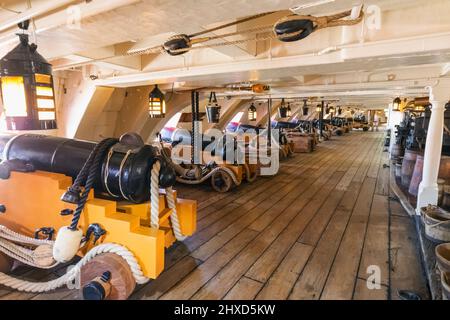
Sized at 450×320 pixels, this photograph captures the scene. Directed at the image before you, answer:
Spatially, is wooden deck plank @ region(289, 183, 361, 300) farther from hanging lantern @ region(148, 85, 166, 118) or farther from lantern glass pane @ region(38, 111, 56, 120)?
hanging lantern @ region(148, 85, 166, 118)

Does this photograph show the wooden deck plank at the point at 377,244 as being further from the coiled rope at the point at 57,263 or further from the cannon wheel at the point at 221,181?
the cannon wheel at the point at 221,181

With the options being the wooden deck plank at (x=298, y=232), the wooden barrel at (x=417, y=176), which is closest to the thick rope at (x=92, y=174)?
the wooden deck plank at (x=298, y=232)

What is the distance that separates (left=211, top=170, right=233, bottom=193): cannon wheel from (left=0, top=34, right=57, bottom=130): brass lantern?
2.86 meters

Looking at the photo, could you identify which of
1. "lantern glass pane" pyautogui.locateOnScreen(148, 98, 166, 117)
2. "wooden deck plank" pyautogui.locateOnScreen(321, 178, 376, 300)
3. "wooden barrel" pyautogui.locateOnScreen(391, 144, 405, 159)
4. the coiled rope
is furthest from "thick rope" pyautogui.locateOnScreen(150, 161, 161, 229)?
"wooden barrel" pyautogui.locateOnScreen(391, 144, 405, 159)

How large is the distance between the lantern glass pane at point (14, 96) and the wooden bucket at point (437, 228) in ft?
10.9

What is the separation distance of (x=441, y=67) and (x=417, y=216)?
5.95 ft

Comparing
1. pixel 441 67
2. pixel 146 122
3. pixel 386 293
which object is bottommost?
pixel 386 293

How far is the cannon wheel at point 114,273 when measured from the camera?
5.45 feet

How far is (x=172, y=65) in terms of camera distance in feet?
12.0

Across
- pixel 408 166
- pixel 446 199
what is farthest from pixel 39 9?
pixel 408 166

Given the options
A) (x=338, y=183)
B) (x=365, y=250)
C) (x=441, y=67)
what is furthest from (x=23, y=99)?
(x=338, y=183)

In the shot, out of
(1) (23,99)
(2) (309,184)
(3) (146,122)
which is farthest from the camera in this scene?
(3) (146,122)

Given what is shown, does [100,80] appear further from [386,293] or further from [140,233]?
[386,293]

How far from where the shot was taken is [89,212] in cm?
192
